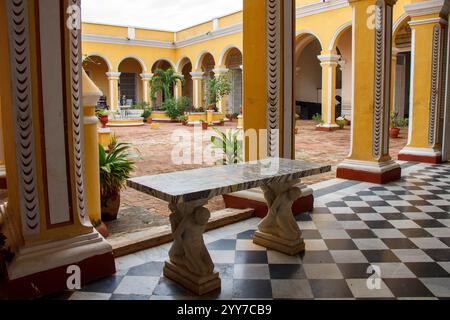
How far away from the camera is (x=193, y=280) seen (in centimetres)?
306

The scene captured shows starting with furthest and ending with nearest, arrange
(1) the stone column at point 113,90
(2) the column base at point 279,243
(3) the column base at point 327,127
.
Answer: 1. (1) the stone column at point 113,90
2. (3) the column base at point 327,127
3. (2) the column base at point 279,243

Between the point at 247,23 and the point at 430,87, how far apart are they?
5307 millimetres

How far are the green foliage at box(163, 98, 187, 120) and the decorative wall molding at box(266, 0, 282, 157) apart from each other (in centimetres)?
2047

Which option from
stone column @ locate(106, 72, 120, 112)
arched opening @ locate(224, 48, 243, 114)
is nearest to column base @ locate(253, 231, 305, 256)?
stone column @ locate(106, 72, 120, 112)

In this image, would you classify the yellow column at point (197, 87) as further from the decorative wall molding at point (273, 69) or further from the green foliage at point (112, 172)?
the decorative wall molding at point (273, 69)

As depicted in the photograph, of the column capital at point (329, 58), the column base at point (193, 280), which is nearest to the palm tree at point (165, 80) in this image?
the column capital at point (329, 58)

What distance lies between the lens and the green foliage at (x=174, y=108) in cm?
2500

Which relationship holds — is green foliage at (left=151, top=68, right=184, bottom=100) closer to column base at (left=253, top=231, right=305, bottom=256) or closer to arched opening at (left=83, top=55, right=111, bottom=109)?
arched opening at (left=83, top=55, right=111, bottom=109)

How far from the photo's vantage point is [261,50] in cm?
483

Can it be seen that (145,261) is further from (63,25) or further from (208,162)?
(208,162)

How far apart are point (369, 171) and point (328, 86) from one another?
38.7ft

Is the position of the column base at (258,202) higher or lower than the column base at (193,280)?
higher

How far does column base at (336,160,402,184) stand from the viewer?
670cm

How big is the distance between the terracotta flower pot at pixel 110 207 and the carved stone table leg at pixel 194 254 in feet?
6.60
